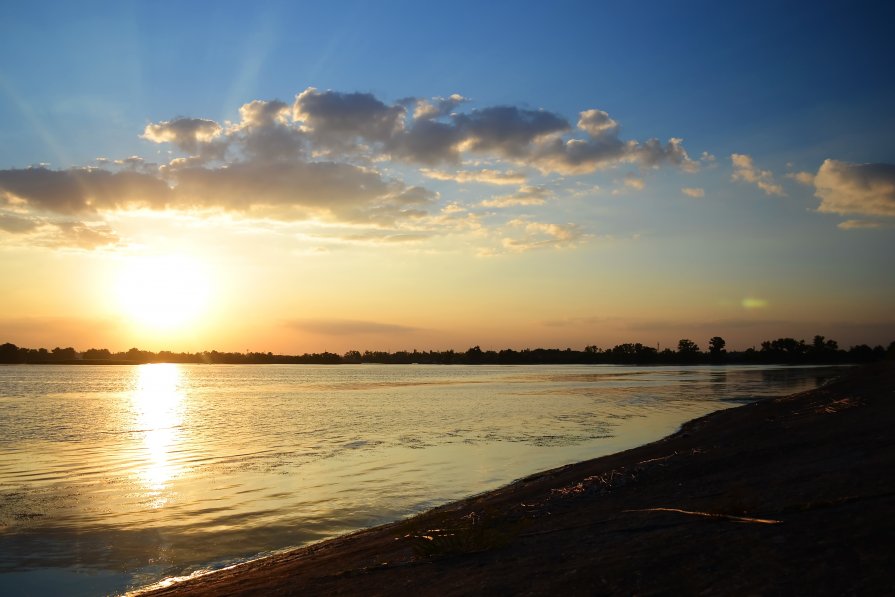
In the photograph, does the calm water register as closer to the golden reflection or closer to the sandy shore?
the golden reflection

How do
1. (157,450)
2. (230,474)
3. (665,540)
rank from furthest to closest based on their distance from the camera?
(157,450) < (230,474) < (665,540)

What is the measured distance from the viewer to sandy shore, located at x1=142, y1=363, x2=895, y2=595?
6305mm

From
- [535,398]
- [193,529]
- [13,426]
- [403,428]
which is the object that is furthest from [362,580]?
[535,398]

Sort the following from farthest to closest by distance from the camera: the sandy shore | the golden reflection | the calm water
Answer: the golden reflection < the calm water < the sandy shore

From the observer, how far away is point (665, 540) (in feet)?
25.7

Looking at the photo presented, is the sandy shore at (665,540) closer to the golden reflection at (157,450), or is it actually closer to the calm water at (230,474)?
the calm water at (230,474)

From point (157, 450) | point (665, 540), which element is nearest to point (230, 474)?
point (157, 450)

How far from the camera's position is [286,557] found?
12602 mm

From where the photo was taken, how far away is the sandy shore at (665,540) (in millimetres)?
6305

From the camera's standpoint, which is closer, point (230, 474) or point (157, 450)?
Result: point (230, 474)

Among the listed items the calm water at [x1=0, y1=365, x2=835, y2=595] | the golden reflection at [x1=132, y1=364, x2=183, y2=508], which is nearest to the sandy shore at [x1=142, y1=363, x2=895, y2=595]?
the calm water at [x1=0, y1=365, x2=835, y2=595]

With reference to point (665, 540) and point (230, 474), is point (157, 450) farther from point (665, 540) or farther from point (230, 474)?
point (665, 540)

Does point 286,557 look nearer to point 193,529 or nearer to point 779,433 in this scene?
point 193,529

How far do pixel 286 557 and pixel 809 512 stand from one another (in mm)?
9284
